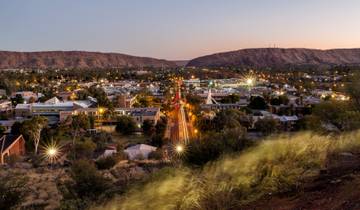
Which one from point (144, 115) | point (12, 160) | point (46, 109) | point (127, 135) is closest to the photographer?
point (12, 160)

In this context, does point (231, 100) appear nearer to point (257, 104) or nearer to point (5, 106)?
point (257, 104)

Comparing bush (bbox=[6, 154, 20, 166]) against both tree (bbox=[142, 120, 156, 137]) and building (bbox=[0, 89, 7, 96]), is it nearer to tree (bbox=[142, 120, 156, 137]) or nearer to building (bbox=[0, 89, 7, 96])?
tree (bbox=[142, 120, 156, 137])

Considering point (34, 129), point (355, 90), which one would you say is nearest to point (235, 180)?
point (355, 90)

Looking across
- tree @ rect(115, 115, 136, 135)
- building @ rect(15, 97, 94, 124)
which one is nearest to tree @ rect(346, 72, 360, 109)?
tree @ rect(115, 115, 136, 135)

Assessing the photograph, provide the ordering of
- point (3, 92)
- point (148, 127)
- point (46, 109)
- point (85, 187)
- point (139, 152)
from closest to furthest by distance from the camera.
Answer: point (85, 187), point (139, 152), point (148, 127), point (46, 109), point (3, 92)

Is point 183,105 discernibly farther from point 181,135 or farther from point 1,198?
point 1,198

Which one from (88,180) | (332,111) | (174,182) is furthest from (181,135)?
(174,182)

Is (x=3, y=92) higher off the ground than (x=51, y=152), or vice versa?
(x=3, y=92)

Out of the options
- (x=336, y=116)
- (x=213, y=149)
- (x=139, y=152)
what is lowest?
(x=139, y=152)
